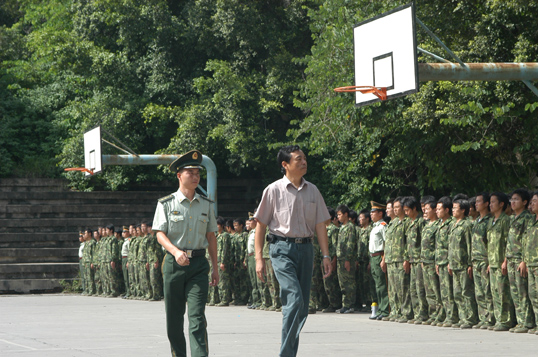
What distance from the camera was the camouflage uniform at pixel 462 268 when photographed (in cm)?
1145

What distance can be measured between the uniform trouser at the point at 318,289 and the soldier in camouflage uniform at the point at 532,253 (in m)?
5.10

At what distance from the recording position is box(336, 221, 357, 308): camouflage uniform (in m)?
14.4

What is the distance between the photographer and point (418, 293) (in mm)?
12195

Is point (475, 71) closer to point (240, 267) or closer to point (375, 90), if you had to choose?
point (375, 90)

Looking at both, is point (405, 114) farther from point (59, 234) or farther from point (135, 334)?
point (59, 234)

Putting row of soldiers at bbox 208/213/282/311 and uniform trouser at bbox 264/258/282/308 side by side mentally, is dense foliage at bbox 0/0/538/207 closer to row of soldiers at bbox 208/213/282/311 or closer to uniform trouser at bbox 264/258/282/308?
row of soldiers at bbox 208/213/282/311

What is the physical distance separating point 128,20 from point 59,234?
8.23 metres

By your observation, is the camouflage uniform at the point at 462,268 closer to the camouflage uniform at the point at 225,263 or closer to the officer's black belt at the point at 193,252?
the officer's black belt at the point at 193,252

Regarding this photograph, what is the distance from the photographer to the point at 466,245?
11.6 m

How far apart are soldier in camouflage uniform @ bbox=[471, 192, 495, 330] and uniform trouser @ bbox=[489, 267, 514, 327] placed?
199 mm

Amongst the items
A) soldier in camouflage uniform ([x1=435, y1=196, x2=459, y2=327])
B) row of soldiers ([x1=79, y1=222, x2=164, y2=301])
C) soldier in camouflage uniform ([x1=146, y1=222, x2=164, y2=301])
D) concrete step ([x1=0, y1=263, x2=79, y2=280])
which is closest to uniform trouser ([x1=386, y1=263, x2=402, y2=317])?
soldier in camouflage uniform ([x1=435, y1=196, x2=459, y2=327])

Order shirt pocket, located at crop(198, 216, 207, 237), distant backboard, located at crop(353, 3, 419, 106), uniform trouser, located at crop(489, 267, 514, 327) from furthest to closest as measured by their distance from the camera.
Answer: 1. uniform trouser, located at crop(489, 267, 514, 327)
2. distant backboard, located at crop(353, 3, 419, 106)
3. shirt pocket, located at crop(198, 216, 207, 237)

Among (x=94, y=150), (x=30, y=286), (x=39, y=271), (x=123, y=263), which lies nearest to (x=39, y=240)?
(x=39, y=271)

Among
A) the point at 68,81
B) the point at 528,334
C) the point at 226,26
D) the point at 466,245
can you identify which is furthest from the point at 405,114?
the point at 68,81
